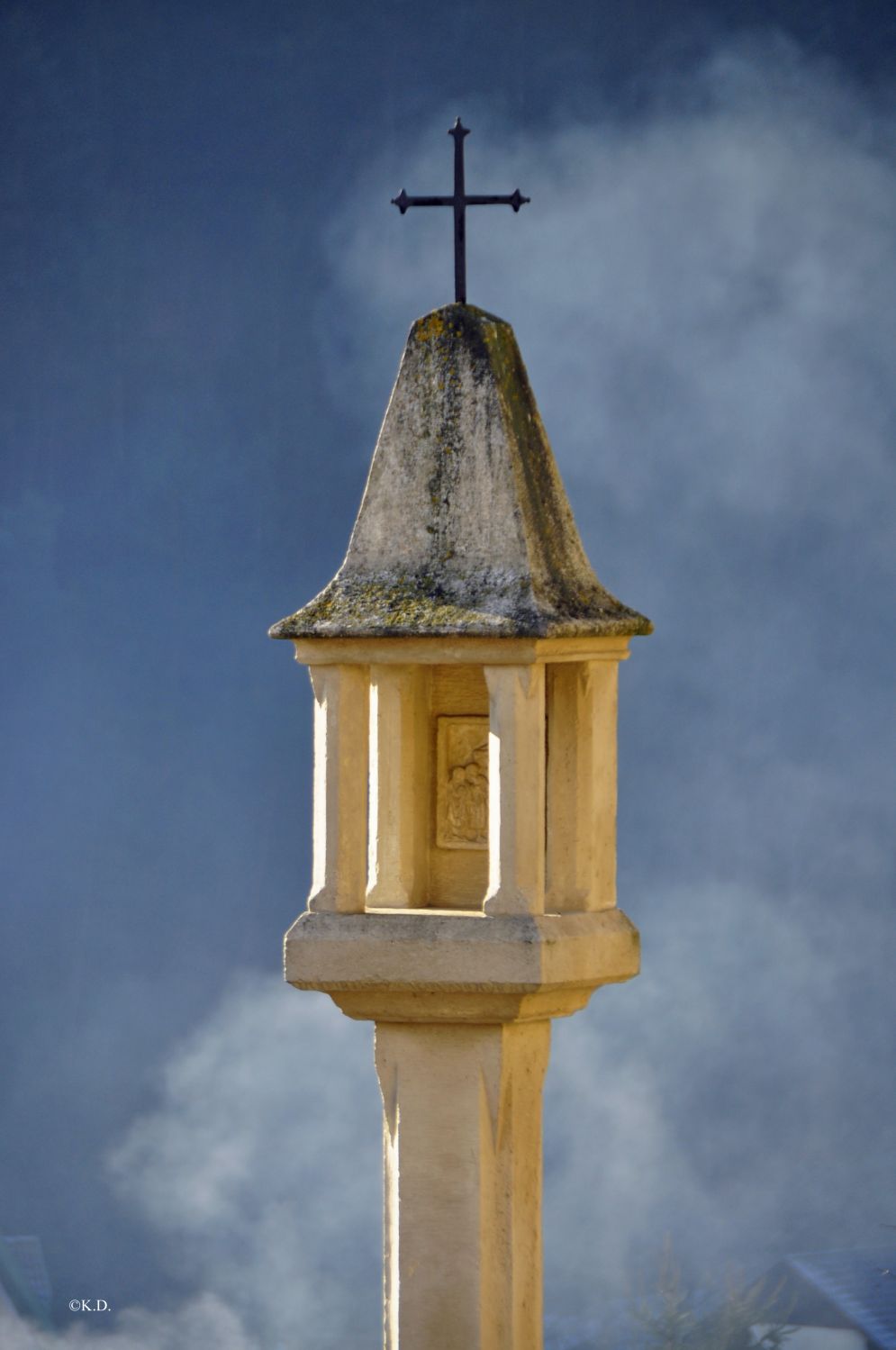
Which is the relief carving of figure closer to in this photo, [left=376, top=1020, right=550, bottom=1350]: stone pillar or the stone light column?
the stone light column

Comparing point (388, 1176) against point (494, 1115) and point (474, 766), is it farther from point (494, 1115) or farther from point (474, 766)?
point (474, 766)

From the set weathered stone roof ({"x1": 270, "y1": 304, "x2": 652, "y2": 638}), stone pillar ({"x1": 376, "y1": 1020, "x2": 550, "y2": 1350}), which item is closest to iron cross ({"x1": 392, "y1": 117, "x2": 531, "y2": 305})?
weathered stone roof ({"x1": 270, "y1": 304, "x2": 652, "y2": 638})

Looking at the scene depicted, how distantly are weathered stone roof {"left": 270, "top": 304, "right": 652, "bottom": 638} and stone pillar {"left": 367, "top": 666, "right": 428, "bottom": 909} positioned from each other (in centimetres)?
40

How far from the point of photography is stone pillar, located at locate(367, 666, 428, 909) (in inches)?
414

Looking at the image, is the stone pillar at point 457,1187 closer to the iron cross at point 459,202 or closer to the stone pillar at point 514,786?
the stone pillar at point 514,786

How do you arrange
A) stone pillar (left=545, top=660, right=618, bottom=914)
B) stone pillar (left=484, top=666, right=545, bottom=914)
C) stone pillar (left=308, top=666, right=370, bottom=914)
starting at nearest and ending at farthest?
1. stone pillar (left=484, top=666, right=545, bottom=914)
2. stone pillar (left=308, top=666, right=370, bottom=914)
3. stone pillar (left=545, top=660, right=618, bottom=914)

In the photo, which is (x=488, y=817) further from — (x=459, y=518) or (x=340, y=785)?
(x=459, y=518)

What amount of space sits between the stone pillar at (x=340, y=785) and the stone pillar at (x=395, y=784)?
0.18 metres

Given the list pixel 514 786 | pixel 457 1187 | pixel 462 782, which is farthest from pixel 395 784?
pixel 457 1187

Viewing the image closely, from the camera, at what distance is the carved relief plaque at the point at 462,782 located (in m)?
10.8

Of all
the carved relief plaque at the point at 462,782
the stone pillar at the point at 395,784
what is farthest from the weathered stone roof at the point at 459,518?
the carved relief plaque at the point at 462,782

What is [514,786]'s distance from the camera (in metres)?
10.0

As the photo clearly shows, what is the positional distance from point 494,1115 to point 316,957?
911mm

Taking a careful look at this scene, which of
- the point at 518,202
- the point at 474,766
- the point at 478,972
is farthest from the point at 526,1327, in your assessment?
the point at 518,202
